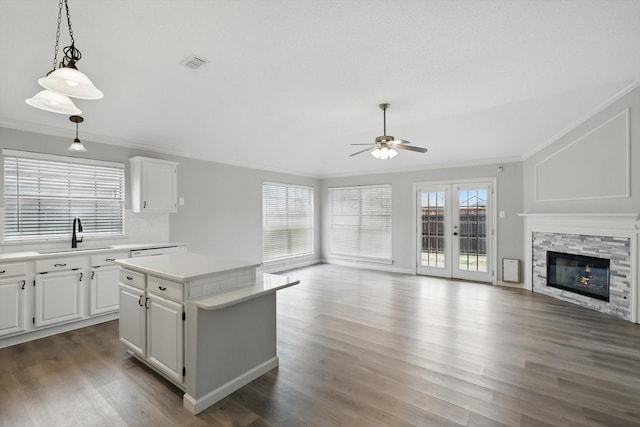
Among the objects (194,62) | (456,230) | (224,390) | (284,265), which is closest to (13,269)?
(224,390)

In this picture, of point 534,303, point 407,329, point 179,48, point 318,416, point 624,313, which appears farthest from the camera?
point 534,303

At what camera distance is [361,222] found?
7.63m

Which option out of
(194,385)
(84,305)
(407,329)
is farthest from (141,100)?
(407,329)

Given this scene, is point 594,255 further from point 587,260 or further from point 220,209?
point 220,209

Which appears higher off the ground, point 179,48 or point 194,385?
point 179,48

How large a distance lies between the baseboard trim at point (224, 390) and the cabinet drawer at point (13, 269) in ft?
8.23

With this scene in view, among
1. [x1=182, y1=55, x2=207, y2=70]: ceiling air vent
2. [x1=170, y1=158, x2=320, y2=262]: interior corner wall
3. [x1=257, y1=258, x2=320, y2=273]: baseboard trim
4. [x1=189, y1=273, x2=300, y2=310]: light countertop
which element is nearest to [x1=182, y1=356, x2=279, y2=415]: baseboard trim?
[x1=189, y1=273, x2=300, y2=310]: light countertop

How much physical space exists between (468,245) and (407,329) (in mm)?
3364

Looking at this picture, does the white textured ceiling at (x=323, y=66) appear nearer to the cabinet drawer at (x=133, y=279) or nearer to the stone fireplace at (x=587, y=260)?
the stone fireplace at (x=587, y=260)

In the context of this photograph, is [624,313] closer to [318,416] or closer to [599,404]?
[599,404]

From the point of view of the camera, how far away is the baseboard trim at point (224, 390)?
2.14 metres

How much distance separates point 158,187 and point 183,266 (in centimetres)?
254

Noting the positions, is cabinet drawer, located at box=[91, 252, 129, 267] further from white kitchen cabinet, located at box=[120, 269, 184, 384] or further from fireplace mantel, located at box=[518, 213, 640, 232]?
fireplace mantel, located at box=[518, 213, 640, 232]

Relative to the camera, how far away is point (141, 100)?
12.1 feet
